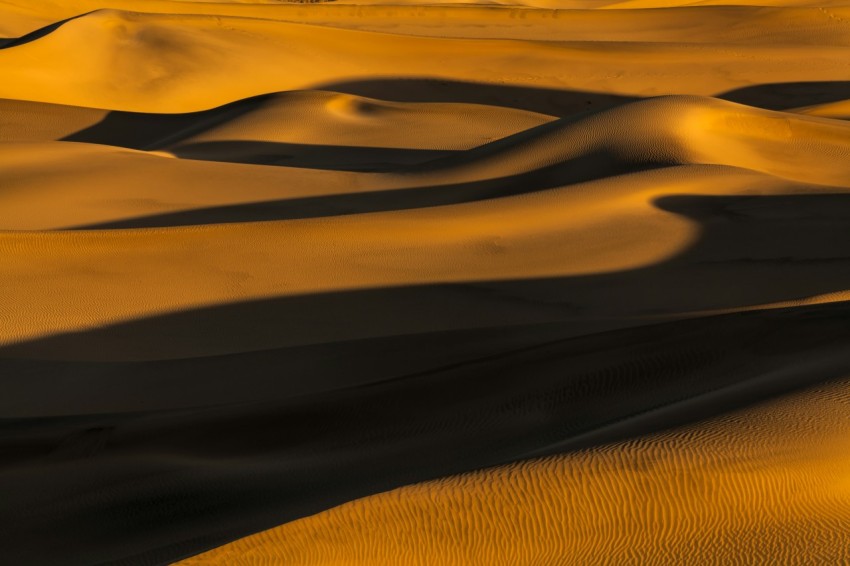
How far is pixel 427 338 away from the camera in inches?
194

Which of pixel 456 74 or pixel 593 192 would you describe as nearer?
pixel 593 192

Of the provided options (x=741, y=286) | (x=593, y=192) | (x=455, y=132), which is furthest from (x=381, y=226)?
(x=455, y=132)

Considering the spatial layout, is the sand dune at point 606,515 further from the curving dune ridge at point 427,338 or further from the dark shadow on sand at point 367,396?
the dark shadow on sand at point 367,396

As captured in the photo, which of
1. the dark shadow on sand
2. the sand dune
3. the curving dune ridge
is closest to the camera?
the sand dune

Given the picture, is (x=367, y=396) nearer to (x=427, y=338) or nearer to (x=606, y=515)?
(x=427, y=338)

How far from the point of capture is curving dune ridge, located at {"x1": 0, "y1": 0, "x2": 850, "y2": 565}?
2541mm

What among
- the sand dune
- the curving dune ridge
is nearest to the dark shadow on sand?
the curving dune ridge

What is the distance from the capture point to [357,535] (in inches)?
96.5

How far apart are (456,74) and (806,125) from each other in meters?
6.56

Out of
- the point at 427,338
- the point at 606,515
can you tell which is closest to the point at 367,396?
the point at 427,338

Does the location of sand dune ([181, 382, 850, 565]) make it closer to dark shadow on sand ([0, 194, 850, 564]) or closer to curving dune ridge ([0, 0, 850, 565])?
curving dune ridge ([0, 0, 850, 565])

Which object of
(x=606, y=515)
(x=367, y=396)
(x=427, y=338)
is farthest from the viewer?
(x=427, y=338)

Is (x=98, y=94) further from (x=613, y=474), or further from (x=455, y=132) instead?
(x=613, y=474)

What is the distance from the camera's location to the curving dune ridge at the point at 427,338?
2.54m
